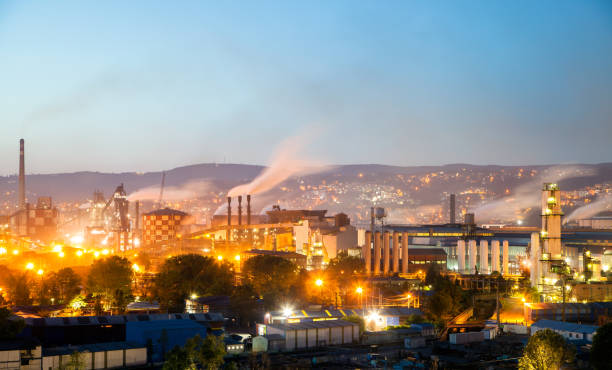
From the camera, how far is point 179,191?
176375 mm

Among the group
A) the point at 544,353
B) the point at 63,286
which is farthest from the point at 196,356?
the point at 63,286

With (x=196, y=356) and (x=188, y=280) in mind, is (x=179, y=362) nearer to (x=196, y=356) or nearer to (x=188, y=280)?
(x=196, y=356)

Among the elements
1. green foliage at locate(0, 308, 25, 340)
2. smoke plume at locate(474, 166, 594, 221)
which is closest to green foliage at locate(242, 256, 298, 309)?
green foliage at locate(0, 308, 25, 340)

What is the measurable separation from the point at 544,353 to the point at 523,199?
328 ft

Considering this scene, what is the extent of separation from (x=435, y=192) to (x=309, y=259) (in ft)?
345

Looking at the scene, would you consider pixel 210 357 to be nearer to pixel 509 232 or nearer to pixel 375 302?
pixel 375 302

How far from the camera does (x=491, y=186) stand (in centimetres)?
13775

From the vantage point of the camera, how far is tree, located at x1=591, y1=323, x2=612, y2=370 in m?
15.9

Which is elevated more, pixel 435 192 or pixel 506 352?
pixel 435 192

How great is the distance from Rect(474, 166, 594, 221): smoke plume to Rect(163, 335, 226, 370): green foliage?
8280 centimetres

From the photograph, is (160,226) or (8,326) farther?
(160,226)

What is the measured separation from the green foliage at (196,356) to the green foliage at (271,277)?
11.5m

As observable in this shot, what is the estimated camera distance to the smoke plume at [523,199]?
9981 centimetres

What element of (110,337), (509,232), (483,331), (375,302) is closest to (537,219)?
(509,232)
